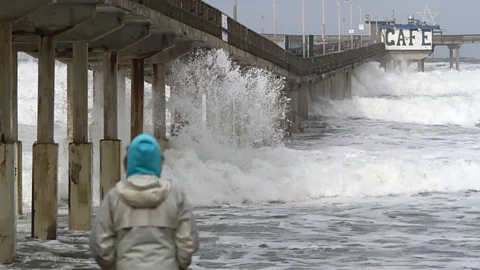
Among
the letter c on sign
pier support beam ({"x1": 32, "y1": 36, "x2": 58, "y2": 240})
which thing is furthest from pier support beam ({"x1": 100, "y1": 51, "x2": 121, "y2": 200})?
the letter c on sign

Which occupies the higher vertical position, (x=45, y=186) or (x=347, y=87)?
(x=347, y=87)

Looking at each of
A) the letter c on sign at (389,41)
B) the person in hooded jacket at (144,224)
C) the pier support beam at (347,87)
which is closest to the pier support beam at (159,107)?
the person in hooded jacket at (144,224)

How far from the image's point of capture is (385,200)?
2661cm

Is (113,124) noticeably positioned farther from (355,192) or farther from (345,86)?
(345,86)

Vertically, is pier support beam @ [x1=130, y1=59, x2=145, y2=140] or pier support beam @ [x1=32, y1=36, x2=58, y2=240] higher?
pier support beam @ [x1=130, y1=59, x2=145, y2=140]

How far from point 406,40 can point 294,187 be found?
91038 millimetres

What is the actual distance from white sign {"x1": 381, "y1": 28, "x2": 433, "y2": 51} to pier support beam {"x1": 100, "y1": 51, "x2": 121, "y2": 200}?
3777 inches

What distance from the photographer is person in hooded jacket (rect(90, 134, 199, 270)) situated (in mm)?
6508

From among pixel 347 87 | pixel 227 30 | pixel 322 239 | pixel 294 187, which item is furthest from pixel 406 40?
pixel 322 239

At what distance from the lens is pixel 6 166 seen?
50.5ft

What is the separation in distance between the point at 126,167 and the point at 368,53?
295 feet

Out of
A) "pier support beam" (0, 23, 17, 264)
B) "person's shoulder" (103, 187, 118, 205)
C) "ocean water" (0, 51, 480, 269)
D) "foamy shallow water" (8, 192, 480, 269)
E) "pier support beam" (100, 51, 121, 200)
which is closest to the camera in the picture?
"person's shoulder" (103, 187, 118, 205)

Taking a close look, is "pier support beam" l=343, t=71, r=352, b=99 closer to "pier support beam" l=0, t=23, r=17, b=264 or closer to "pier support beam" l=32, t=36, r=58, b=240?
"pier support beam" l=32, t=36, r=58, b=240

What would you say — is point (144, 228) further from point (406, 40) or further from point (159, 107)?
point (406, 40)
